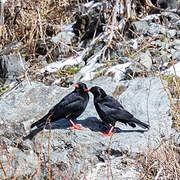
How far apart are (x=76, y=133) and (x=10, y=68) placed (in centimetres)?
430

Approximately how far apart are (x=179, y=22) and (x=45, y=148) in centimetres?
515

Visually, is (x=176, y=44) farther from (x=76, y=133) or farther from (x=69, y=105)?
(x=76, y=133)

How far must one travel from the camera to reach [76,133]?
176 inches

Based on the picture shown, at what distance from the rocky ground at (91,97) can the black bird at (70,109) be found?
134mm

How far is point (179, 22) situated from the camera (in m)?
8.41

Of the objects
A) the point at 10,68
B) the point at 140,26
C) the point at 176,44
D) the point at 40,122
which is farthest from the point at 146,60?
the point at 40,122

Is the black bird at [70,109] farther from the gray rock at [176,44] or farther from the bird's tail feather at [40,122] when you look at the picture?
the gray rock at [176,44]

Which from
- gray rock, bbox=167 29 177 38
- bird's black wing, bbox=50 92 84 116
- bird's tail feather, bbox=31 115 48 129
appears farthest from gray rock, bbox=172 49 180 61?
bird's tail feather, bbox=31 115 48 129

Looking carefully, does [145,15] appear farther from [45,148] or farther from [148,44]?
[45,148]

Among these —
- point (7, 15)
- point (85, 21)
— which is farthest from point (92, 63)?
point (7, 15)

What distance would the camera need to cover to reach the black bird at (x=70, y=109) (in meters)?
4.59

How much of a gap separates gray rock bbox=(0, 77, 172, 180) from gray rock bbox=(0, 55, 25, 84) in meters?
2.63

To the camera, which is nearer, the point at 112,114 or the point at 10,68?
the point at 112,114

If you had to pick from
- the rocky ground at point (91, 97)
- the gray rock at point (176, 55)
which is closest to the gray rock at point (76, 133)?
the rocky ground at point (91, 97)
